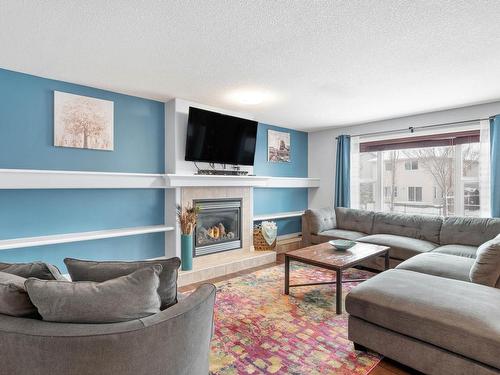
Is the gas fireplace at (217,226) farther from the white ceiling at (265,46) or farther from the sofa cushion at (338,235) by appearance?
the white ceiling at (265,46)

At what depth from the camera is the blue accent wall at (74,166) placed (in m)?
2.87

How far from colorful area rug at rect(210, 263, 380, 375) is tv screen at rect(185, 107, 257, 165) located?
1.73 meters

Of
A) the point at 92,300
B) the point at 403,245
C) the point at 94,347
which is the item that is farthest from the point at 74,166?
the point at 403,245

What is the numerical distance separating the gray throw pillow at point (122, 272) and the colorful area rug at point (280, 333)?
81cm

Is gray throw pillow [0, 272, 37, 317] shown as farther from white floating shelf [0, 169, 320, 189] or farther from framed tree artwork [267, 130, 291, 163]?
framed tree artwork [267, 130, 291, 163]

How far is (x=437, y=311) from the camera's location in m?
1.75

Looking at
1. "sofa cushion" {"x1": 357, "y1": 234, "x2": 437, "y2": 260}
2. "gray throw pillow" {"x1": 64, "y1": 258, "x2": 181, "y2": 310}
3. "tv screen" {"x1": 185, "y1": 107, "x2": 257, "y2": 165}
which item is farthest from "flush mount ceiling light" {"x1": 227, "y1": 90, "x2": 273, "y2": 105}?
"gray throw pillow" {"x1": 64, "y1": 258, "x2": 181, "y2": 310}

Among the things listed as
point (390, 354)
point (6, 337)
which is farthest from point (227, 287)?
point (6, 337)

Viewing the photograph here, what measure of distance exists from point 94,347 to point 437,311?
1832mm

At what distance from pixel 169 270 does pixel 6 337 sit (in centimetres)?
64

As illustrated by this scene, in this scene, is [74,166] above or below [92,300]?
above

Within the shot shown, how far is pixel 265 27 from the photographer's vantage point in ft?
→ 6.61

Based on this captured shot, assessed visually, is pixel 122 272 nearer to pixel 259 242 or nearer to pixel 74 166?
pixel 74 166

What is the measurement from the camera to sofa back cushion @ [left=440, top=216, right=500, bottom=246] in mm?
3537
